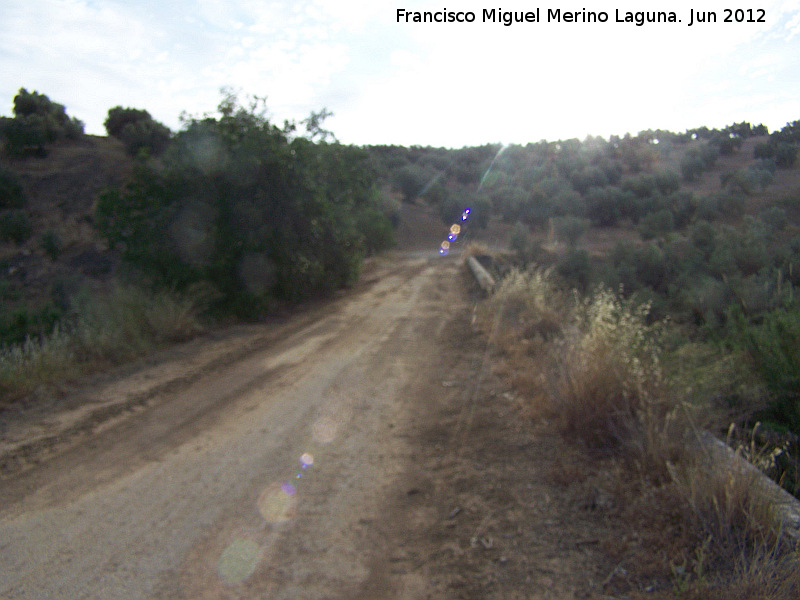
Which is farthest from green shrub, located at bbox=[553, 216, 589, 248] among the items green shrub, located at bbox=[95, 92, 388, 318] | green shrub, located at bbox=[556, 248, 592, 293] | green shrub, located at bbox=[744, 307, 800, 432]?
green shrub, located at bbox=[744, 307, 800, 432]

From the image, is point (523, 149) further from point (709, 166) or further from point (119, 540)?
point (119, 540)

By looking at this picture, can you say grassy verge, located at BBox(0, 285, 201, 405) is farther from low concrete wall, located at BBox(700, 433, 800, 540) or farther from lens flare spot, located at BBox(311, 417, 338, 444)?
low concrete wall, located at BBox(700, 433, 800, 540)

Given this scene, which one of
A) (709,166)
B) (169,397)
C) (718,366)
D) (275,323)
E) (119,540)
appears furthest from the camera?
(709,166)

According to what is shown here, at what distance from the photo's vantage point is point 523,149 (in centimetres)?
6994

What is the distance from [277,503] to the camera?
14.2 ft

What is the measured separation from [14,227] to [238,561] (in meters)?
41.5

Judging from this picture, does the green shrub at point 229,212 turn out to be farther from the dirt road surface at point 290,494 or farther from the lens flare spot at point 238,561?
the lens flare spot at point 238,561

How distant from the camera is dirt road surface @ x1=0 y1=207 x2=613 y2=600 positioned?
339 centimetres

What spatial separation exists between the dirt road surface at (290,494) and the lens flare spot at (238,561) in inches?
0.5

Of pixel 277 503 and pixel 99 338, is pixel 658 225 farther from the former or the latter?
pixel 277 503

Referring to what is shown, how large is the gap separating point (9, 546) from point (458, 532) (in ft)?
9.74

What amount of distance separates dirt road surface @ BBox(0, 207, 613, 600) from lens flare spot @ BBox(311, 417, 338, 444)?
0.02m

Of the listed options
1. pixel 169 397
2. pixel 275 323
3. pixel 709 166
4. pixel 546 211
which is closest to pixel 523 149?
pixel 546 211

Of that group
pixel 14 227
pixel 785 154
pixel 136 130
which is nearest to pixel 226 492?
pixel 785 154
